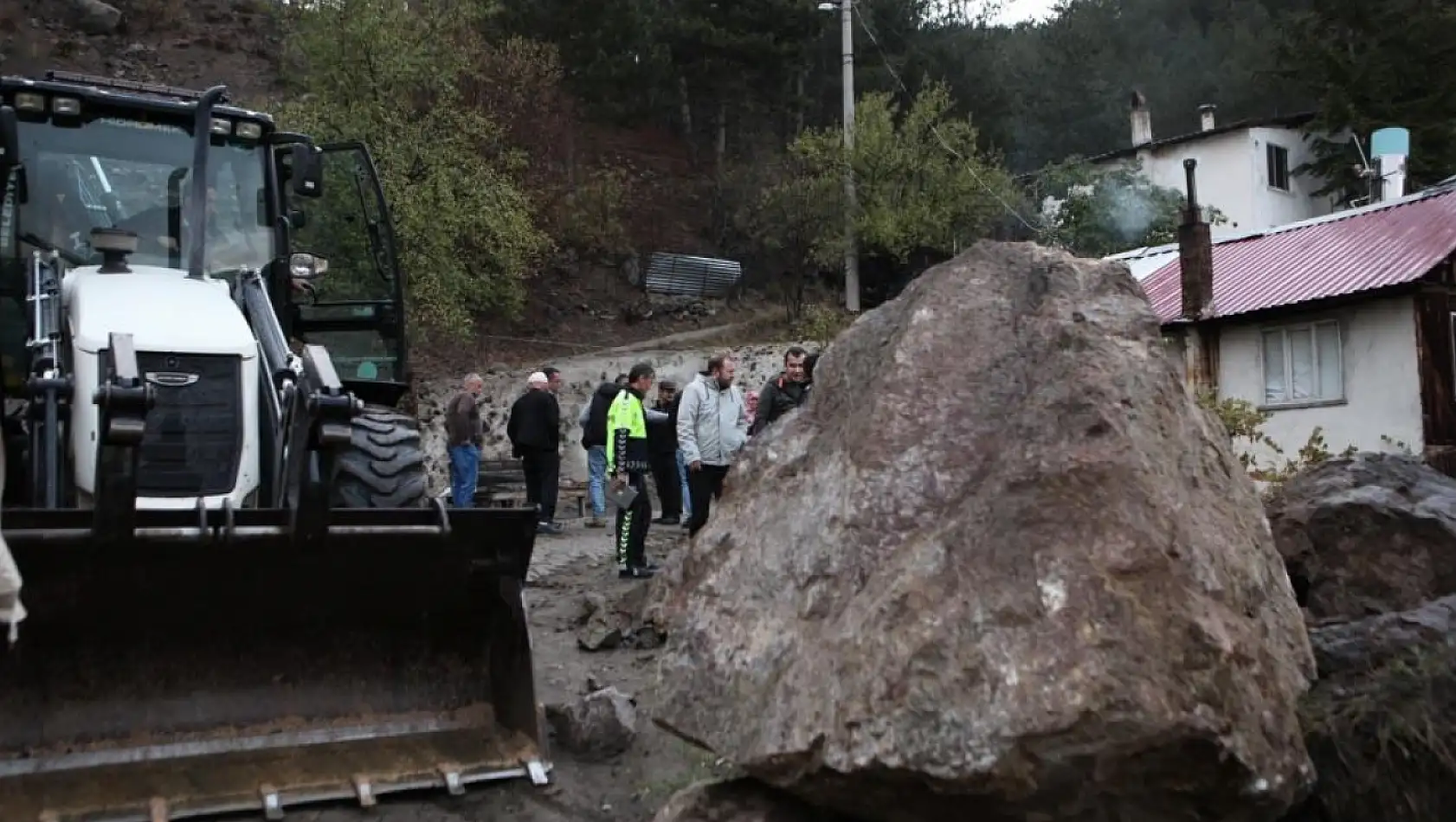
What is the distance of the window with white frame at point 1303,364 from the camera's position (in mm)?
18172

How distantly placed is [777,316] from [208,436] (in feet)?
77.8

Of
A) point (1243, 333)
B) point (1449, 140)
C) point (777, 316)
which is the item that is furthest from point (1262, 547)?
point (1449, 140)

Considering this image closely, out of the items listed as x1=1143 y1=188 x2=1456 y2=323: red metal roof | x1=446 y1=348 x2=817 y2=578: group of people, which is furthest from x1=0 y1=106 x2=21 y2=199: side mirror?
x1=1143 y1=188 x2=1456 y2=323: red metal roof

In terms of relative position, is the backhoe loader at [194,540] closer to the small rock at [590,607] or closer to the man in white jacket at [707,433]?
the small rock at [590,607]

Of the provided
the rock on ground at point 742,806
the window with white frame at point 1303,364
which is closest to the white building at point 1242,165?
the window with white frame at point 1303,364

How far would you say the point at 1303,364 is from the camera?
18.6m

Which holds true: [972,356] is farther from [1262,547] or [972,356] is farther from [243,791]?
[243,791]

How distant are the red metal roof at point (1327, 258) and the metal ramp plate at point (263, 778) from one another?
15.3m

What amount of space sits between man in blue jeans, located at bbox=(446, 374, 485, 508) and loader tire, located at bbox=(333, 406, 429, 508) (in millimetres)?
6091

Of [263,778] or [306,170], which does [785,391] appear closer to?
[306,170]

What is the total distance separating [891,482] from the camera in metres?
3.95

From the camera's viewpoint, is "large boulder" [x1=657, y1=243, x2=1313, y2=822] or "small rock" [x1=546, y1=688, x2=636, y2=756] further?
"small rock" [x1=546, y1=688, x2=636, y2=756]

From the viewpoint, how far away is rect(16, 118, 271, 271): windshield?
638cm

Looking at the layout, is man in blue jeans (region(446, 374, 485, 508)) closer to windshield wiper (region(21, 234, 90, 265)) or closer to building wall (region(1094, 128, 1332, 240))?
windshield wiper (region(21, 234, 90, 265))
